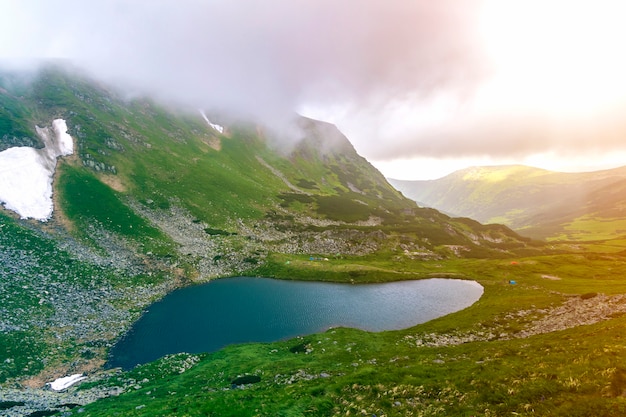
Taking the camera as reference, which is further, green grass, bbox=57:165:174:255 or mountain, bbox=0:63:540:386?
green grass, bbox=57:165:174:255

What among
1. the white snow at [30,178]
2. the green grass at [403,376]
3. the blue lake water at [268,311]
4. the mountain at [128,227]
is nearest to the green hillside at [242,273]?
the green grass at [403,376]

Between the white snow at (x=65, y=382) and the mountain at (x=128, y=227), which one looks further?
the mountain at (x=128, y=227)

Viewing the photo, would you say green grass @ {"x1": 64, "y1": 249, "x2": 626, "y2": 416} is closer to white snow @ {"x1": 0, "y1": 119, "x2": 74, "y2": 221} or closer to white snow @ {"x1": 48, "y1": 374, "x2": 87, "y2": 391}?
white snow @ {"x1": 48, "y1": 374, "x2": 87, "y2": 391}

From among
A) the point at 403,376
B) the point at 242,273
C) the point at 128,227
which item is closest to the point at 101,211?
the point at 128,227

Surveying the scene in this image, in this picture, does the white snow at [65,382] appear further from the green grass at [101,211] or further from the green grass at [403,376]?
the green grass at [101,211]

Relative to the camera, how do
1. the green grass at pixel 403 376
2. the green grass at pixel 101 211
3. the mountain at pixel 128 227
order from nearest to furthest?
the green grass at pixel 403 376, the mountain at pixel 128 227, the green grass at pixel 101 211

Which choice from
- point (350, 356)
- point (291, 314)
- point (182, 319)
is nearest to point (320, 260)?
point (291, 314)

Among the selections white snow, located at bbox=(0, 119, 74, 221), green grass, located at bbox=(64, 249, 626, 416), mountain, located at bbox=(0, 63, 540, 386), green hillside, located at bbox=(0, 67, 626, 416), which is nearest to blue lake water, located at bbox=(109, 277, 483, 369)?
green hillside, located at bbox=(0, 67, 626, 416)
